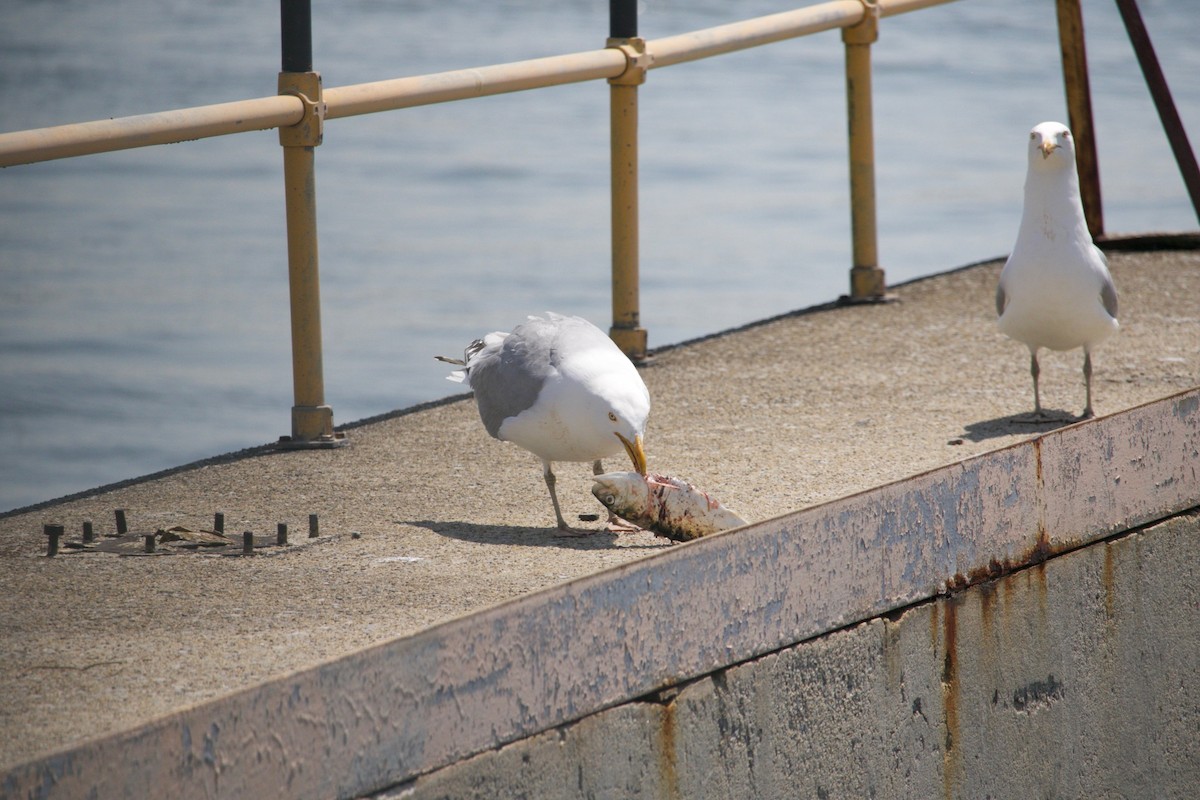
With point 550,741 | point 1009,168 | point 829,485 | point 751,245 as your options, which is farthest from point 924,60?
point 550,741

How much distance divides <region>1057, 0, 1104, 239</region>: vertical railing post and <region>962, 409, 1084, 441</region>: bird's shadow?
2.66 metres

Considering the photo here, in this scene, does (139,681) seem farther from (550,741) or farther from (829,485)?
(829,485)

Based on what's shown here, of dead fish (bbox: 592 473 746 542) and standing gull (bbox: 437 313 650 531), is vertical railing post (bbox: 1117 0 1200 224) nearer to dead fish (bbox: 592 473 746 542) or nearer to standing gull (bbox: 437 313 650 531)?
standing gull (bbox: 437 313 650 531)

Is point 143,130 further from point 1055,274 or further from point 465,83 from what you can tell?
point 1055,274

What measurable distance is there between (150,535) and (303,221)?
4.11 ft

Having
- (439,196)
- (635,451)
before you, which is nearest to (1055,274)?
(635,451)

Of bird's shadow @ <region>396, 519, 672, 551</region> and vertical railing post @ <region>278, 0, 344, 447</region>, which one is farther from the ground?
→ vertical railing post @ <region>278, 0, 344, 447</region>

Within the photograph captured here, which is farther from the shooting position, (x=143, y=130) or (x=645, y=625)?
(x=143, y=130)


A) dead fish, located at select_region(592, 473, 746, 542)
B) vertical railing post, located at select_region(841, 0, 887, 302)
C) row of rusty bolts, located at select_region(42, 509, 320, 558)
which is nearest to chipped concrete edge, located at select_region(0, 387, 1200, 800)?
dead fish, located at select_region(592, 473, 746, 542)

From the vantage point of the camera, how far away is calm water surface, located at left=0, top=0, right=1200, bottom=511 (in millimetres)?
10945

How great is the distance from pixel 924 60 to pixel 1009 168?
657cm

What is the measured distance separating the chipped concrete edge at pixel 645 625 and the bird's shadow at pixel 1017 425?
0.85 metres

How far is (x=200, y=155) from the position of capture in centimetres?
1784

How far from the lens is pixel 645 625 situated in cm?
313
